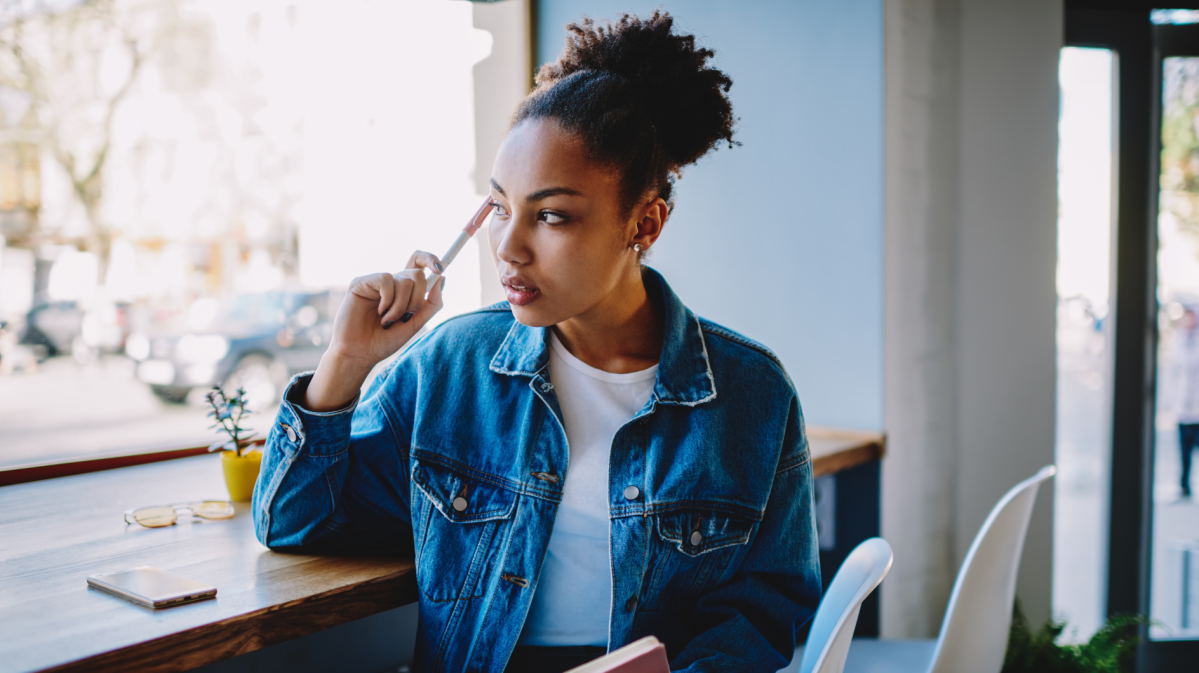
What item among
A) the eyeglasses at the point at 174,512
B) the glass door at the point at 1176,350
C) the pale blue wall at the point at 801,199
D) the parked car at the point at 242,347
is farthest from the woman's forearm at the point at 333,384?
the glass door at the point at 1176,350

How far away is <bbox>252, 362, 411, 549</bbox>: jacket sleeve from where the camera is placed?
1.08 meters

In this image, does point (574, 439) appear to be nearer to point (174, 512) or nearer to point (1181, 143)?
point (174, 512)

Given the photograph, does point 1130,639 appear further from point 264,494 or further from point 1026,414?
point 264,494

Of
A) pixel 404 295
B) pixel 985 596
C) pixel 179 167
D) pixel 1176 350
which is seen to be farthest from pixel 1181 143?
pixel 179 167

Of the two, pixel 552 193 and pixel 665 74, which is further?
pixel 665 74

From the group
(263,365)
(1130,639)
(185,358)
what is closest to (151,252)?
(185,358)

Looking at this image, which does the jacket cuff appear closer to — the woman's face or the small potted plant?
the woman's face

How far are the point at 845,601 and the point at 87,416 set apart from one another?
2.20 m

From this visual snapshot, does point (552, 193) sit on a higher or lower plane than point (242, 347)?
higher

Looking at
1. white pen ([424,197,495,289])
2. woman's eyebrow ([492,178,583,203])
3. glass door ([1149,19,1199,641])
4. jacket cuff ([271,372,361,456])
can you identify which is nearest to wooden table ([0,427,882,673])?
jacket cuff ([271,372,361,456])

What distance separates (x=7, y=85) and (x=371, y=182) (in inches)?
30.9

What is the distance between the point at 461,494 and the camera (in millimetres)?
1156

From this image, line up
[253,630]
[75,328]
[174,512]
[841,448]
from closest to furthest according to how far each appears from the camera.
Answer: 1. [253,630]
2. [174,512]
3. [841,448]
4. [75,328]

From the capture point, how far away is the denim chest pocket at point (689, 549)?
1139mm
